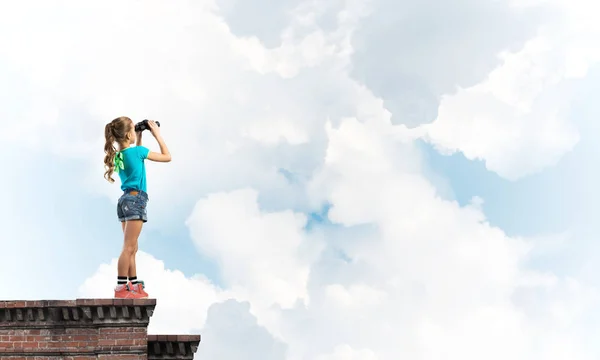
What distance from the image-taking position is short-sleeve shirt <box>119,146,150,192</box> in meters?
15.6

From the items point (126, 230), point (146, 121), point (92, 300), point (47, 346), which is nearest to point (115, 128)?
point (146, 121)

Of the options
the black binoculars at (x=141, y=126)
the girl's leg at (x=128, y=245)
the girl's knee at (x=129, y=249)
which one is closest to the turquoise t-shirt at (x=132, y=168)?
the black binoculars at (x=141, y=126)

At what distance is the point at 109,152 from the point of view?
618 inches

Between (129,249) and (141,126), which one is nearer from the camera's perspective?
(129,249)

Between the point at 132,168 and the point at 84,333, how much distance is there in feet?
11.2

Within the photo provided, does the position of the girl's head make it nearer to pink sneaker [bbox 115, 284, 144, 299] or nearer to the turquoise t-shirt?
the turquoise t-shirt

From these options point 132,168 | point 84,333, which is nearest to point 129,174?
point 132,168

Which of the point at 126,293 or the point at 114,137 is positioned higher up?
the point at 114,137

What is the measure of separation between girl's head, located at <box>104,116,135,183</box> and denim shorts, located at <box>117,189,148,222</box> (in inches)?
20.9

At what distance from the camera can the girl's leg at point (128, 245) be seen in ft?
49.6

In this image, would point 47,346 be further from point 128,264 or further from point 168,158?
point 168,158

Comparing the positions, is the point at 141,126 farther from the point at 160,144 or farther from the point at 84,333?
the point at 84,333

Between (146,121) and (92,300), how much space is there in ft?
12.7

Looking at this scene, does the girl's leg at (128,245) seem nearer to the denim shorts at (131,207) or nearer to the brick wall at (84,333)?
the denim shorts at (131,207)
